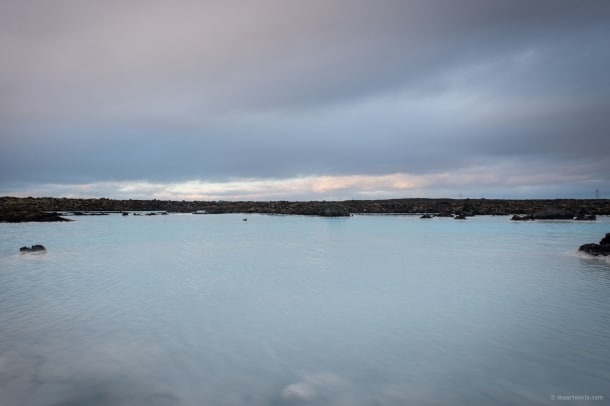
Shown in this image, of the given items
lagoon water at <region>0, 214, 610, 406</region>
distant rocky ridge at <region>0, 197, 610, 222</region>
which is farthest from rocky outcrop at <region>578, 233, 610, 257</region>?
distant rocky ridge at <region>0, 197, 610, 222</region>

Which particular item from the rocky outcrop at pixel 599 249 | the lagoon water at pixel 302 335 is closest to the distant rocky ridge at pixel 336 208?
the rocky outcrop at pixel 599 249

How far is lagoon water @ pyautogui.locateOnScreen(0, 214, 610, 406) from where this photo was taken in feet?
15.9

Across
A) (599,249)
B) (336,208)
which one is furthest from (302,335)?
(336,208)

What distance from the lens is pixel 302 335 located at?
6.93 m

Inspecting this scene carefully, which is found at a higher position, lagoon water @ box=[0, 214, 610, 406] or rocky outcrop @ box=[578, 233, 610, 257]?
rocky outcrop @ box=[578, 233, 610, 257]

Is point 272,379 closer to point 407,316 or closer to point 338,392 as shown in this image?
point 338,392

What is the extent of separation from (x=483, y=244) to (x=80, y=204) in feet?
303

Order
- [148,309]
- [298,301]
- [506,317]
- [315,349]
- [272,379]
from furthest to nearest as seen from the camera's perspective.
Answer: [298,301] → [148,309] → [506,317] → [315,349] → [272,379]

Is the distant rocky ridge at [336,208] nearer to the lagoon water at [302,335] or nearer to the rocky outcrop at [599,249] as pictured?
the rocky outcrop at [599,249]

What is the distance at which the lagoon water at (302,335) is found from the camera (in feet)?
15.9

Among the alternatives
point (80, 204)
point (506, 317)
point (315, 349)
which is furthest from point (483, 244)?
point (80, 204)

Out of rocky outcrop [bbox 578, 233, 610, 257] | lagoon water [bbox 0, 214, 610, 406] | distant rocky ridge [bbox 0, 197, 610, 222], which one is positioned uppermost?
distant rocky ridge [bbox 0, 197, 610, 222]

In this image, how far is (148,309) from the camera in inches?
338

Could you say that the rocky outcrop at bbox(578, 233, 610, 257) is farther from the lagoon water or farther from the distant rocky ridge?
the distant rocky ridge
